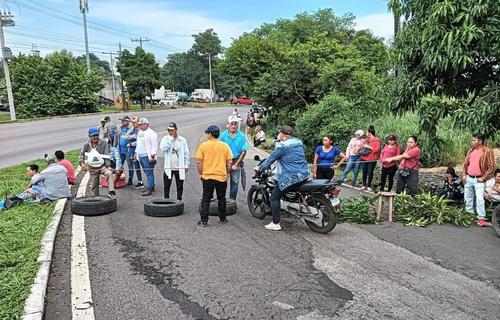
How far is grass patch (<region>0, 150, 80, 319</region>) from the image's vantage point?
4.46 metres

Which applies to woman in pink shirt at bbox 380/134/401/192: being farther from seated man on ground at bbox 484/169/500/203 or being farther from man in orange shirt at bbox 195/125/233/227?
man in orange shirt at bbox 195/125/233/227

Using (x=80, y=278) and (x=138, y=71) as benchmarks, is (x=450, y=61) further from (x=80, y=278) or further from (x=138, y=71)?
(x=138, y=71)

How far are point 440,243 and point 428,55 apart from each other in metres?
3.11

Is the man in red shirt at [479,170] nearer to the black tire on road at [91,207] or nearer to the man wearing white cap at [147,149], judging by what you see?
the man wearing white cap at [147,149]

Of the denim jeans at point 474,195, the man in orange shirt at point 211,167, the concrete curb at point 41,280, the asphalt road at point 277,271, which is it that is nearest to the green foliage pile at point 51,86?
the asphalt road at point 277,271

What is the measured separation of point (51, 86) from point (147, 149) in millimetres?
36318

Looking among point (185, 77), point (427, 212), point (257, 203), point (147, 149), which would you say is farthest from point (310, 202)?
point (185, 77)

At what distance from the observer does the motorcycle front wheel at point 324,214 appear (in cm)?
699

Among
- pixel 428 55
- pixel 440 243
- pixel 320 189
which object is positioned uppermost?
pixel 428 55

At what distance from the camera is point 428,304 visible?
4.59 metres

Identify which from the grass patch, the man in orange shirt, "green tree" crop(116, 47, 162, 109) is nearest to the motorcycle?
the man in orange shirt

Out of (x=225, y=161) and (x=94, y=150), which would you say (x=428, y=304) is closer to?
(x=225, y=161)

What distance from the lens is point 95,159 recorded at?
900 cm

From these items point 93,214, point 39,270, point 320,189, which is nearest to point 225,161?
point 320,189
